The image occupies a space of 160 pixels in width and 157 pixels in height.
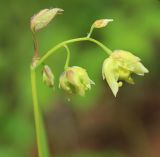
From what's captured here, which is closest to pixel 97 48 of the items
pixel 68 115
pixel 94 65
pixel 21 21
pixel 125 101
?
pixel 94 65

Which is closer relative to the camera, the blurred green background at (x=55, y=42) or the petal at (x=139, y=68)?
the petal at (x=139, y=68)

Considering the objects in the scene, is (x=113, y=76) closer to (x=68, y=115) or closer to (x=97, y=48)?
(x=97, y=48)

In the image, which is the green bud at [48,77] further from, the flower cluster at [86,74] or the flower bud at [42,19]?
the flower bud at [42,19]

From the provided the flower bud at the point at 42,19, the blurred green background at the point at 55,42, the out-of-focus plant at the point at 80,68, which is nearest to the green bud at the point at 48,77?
the out-of-focus plant at the point at 80,68

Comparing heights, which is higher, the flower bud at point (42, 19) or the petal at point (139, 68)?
the flower bud at point (42, 19)

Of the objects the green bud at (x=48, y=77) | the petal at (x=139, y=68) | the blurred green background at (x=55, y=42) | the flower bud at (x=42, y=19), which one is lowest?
the blurred green background at (x=55, y=42)

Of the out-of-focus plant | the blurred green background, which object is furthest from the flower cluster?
the blurred green background
